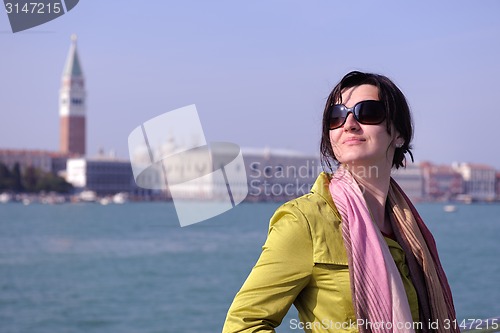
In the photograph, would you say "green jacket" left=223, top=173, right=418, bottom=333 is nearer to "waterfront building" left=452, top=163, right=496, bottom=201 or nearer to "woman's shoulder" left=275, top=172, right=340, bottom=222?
"woman's shoulder" left=275, top=172, right=340, bottom=222

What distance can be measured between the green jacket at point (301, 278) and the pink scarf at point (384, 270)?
0.01m

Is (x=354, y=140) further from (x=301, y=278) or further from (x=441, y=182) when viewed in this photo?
(x=441, y=182)

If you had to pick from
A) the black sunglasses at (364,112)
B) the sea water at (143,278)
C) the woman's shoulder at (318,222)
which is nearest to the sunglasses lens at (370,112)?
the black sunglasses at (364,112)

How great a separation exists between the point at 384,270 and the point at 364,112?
6.6 inches

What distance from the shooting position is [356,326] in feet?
2.69

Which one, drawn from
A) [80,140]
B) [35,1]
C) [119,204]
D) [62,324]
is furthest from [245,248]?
[80,140]

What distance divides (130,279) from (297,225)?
13942 millimetres

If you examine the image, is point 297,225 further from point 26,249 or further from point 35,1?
point 26,249

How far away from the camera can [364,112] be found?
0.89 m

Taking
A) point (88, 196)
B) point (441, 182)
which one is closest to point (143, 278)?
point (88, 196)

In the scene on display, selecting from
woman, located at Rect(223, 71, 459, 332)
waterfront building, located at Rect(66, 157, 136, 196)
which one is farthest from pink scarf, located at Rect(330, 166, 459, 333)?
waterfront building, located at Rect(66, 157, 136, 196)

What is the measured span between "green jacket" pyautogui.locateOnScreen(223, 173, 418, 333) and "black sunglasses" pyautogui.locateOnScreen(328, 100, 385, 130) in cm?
11

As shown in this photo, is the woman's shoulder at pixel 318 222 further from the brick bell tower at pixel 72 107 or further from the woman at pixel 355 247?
the brick bell tower at pixel 72 107

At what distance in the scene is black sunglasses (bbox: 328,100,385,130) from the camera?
34.9 inches
